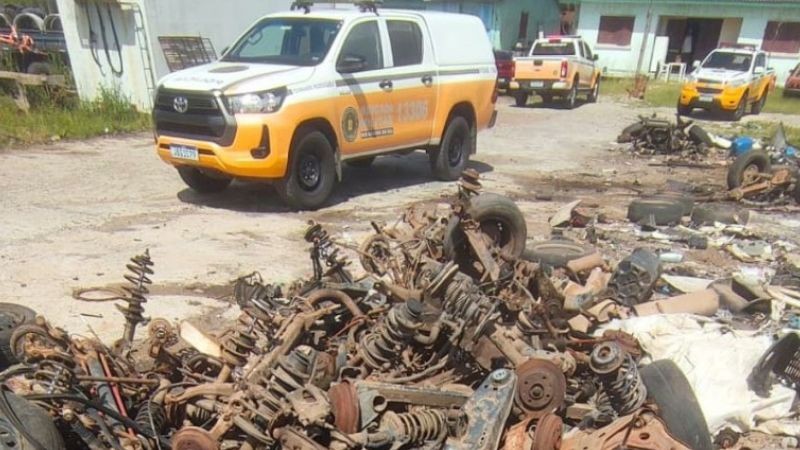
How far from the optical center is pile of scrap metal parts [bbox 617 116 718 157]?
491 inches

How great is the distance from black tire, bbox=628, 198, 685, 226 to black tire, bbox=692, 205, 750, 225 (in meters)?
0.20

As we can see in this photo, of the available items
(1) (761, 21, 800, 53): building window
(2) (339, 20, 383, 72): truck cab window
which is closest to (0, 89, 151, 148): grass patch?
(2) (339, 20, 383, 72): truck cab window

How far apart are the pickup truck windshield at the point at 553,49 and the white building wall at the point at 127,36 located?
10.8 meters

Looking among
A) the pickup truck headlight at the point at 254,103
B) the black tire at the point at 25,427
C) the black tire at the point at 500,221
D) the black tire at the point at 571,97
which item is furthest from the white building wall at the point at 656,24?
the black tire at the point at 25,427

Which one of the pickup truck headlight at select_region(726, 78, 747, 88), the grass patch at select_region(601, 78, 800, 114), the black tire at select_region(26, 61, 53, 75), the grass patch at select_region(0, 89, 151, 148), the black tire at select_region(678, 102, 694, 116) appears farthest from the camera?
the grass patch at select_region(601, 78, 800, 114)

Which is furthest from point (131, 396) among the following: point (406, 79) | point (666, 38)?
point (666, 38)

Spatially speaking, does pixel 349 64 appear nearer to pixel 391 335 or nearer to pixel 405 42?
pixel 405 42

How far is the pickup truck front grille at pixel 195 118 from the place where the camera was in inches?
276

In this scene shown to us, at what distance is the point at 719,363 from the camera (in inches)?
161

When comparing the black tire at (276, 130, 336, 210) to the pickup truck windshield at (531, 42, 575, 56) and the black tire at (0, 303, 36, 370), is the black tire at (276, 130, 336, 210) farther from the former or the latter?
the pickup truck windshield at (531, 42, 575, 56)

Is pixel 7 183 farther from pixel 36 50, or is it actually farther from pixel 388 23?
pixel 36 50

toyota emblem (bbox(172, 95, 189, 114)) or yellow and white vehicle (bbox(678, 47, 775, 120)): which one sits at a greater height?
toyota emblem (bbox(172, 95, 189, 114))

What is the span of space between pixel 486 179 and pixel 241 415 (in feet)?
25.3

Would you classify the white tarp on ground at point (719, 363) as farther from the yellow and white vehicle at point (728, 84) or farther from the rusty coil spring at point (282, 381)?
the yellow and white vehicle at point (728, 84)
